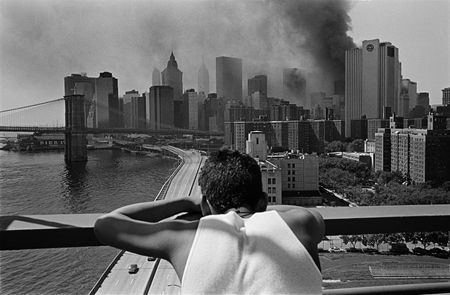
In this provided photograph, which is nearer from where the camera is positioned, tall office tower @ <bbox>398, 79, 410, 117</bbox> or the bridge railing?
the bridge railing

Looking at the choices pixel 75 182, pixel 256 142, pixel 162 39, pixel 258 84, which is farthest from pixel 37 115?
pixel 258 84

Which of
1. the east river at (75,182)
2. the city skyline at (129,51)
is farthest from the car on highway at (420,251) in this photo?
the city skyline at (129,51)

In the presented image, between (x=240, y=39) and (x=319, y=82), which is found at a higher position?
(x=240, y=39)

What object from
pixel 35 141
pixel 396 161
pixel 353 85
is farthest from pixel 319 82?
pixel 35 141

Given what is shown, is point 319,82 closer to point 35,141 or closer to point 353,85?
point 353,85

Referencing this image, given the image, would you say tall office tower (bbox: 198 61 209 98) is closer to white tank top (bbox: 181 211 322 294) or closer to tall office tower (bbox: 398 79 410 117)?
tall office tower (bbox: 398 79 410 117)

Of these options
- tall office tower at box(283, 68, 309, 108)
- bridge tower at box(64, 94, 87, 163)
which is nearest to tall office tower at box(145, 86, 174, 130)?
bridge tower at box(64, 94, 87, 163)
